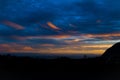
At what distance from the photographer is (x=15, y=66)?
26.7m

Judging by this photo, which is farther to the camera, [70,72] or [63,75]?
[70,72]

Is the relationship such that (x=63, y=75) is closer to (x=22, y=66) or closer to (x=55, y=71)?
(x=55, y=71)

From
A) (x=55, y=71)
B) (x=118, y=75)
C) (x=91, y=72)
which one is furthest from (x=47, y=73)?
(x=118, y=75)

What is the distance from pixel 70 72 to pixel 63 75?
73.2 inches

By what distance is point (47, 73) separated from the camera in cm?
2392

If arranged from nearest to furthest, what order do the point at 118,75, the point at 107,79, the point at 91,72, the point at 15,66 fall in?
the point at 107,79 → the point at 118,75 → the point at 91,72 → the point at 15,66

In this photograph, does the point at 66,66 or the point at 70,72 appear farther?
the point at 66,66

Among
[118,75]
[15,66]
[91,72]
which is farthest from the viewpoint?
[15,66]

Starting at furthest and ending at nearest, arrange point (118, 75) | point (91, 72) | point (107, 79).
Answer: point (91, 72)
point (118, 75)
point (107, 79)

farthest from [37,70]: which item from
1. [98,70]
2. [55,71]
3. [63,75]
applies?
[98,70]

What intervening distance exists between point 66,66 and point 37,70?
3306mm

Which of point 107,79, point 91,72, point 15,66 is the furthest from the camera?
point 15,66

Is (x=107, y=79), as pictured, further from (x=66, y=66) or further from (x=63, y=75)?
(x=66, y=66)

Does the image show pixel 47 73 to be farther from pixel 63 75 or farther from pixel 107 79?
pixel 107 79
